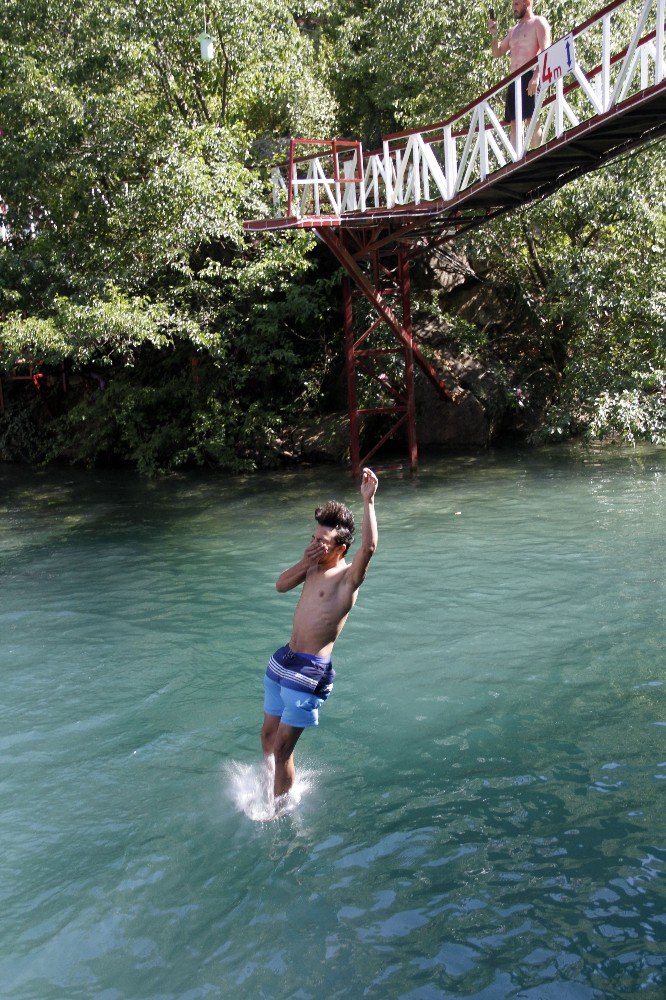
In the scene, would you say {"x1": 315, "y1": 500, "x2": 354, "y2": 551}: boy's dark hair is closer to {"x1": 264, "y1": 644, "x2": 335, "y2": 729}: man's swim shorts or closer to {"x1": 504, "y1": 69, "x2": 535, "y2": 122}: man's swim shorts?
{"x1": 264, "y1": 644, "x2": 335, "y2": 729}: man's swim shorts

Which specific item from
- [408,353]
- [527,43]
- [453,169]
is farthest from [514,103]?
[408,353]

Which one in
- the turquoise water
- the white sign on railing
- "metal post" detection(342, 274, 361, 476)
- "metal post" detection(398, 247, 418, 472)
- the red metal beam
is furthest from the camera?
"metal post" detection(342, 274, 361, 476)

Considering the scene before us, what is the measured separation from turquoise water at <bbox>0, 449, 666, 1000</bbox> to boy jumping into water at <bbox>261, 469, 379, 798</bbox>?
0.58m

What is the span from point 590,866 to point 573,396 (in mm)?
15953

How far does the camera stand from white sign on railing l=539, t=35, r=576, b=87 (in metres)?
12.1

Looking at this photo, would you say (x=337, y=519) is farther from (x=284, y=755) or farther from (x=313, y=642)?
(x=284, y=755)

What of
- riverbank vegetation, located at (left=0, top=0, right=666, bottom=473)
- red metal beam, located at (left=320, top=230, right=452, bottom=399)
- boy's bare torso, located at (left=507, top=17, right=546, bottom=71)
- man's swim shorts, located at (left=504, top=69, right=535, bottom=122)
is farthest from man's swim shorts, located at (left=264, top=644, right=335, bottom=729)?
red metal beam, located at (left=320, top=230, right=452, bottom=399)

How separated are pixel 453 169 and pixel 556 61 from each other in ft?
10.1

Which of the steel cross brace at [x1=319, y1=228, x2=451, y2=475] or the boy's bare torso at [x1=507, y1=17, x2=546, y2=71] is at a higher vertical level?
the boy's bare torso at [x1=507, y1=17, x2=546, y2=71]

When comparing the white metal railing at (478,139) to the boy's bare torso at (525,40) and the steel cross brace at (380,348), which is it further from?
the steel cross brace at (380,348)

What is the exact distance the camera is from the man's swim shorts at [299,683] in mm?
5539

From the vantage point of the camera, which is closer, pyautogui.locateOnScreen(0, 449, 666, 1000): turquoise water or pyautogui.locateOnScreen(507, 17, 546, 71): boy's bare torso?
pyautogui.locateOnScreen(0, 449, 666, 1000): turquoise water

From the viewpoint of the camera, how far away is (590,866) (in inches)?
194

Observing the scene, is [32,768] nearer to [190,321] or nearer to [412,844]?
[412,844]
